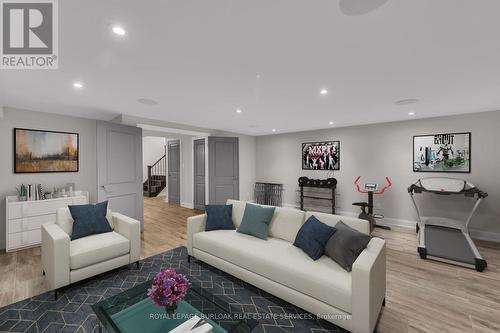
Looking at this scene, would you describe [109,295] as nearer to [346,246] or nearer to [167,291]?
[167,291]

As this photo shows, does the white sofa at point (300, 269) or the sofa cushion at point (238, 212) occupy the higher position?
the sofa cushion at point (238, 212)

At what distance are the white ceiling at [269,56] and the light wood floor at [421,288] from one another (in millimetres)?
2400

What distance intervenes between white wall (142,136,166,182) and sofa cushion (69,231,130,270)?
8.05 meters

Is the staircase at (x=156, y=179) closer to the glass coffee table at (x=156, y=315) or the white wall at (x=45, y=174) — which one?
the white wall at (x=45, y=174)

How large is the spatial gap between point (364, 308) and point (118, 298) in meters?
1.98

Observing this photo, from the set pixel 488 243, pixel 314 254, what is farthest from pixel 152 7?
pixel 488 243

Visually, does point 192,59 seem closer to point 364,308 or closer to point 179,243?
point 364,308

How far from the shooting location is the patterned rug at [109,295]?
190cm

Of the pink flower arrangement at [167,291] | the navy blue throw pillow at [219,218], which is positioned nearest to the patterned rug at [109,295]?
the navy blue throw pillow at [219,218]

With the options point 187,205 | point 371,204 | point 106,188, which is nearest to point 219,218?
point 106,188

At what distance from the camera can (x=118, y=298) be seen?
5.91 feet

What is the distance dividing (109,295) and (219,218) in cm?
153

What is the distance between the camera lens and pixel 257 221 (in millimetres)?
2910

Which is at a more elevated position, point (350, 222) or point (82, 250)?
point (350, 222)
